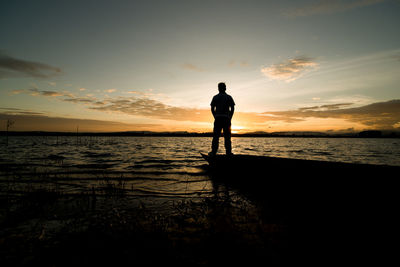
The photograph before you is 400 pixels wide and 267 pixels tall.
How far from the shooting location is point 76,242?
287cm

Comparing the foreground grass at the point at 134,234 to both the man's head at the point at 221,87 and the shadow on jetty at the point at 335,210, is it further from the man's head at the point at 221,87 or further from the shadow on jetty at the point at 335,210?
the man's head at the point at 221,87

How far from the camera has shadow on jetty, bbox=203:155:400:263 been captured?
2.69m

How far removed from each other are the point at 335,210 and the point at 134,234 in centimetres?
400

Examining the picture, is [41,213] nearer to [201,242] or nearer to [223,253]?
[201,242]

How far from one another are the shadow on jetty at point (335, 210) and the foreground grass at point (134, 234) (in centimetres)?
39

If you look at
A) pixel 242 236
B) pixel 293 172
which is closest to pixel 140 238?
pixel 242 236

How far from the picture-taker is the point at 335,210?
414 centimetres

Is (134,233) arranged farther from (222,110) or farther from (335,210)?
(222,110)

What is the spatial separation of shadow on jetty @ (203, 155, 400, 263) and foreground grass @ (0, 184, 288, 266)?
0.39 metres

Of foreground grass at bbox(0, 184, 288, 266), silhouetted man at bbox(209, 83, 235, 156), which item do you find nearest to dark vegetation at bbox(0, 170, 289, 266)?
foreground grass at bbox(0, 184, 288, 266)

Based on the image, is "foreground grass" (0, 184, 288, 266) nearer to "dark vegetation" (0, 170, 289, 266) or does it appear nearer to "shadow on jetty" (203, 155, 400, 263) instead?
"dark vegetation" (0, 170, 289, 266)

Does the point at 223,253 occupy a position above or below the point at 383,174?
below

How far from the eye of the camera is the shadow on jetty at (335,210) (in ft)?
8.82

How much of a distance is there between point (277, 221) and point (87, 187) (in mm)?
6052
